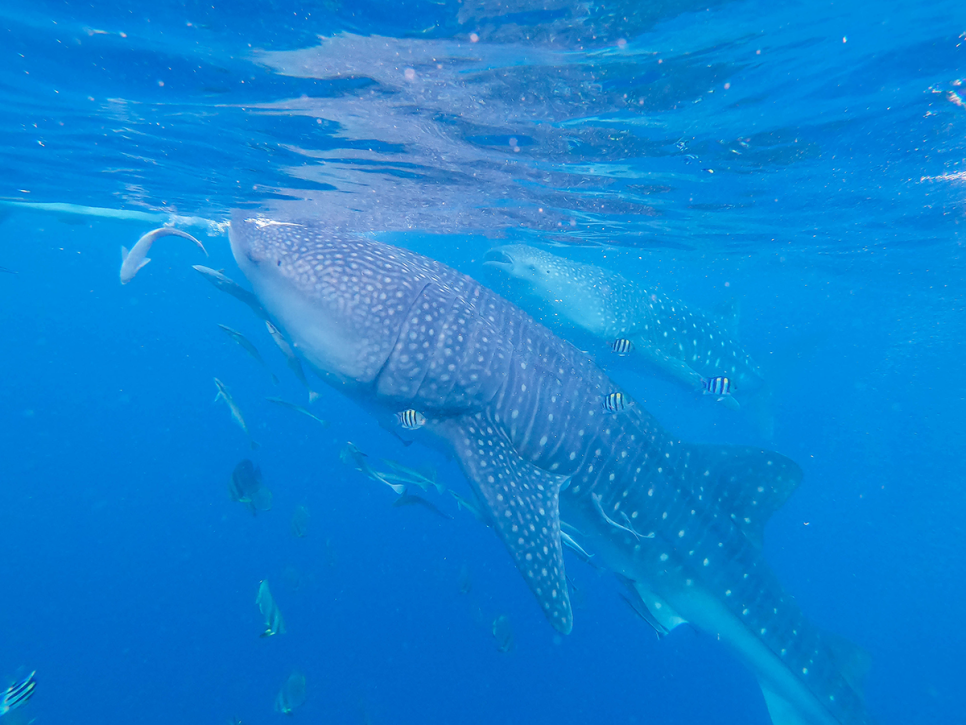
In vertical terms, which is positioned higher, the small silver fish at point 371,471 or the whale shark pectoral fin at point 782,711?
the small silver fish at point 371,471

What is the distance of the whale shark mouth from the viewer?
34.7 feet

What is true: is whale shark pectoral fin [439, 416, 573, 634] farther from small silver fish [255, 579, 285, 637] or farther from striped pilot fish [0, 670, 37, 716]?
striped pilot fish [0, 670, 37, 716]

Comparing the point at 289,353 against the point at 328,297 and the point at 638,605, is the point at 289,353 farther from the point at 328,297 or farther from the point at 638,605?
the point at 638,605

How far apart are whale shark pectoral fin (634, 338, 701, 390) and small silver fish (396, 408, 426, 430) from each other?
738cm

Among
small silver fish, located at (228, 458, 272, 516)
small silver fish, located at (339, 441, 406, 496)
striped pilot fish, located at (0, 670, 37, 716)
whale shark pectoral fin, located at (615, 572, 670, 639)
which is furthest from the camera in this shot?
small silver fish, located at (228, 458, 272, 516)

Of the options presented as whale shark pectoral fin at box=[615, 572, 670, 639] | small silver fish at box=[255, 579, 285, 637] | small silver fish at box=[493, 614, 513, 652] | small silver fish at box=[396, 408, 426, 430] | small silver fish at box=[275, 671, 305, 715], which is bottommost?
small silver fish at box=[275, 671, 305, 715]

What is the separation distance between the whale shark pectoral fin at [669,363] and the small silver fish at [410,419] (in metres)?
7.38

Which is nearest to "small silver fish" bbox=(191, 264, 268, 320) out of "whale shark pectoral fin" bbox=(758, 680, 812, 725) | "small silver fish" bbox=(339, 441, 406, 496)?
"small silver fish" bbox=(339, 441, 406, 496)

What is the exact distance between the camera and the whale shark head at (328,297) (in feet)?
12.8

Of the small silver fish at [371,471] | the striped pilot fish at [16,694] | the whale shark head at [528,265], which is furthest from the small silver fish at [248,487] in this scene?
the whale shark head at [528,265]

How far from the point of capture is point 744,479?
5590 millimetres

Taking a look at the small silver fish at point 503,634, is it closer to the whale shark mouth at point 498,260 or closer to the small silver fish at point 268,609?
the small silver fish at point 268,609

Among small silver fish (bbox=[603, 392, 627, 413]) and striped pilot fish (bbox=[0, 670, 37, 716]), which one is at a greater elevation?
small silver fish (bbox=[603, 392, 627, 413])

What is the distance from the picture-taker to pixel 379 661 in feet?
40.9
